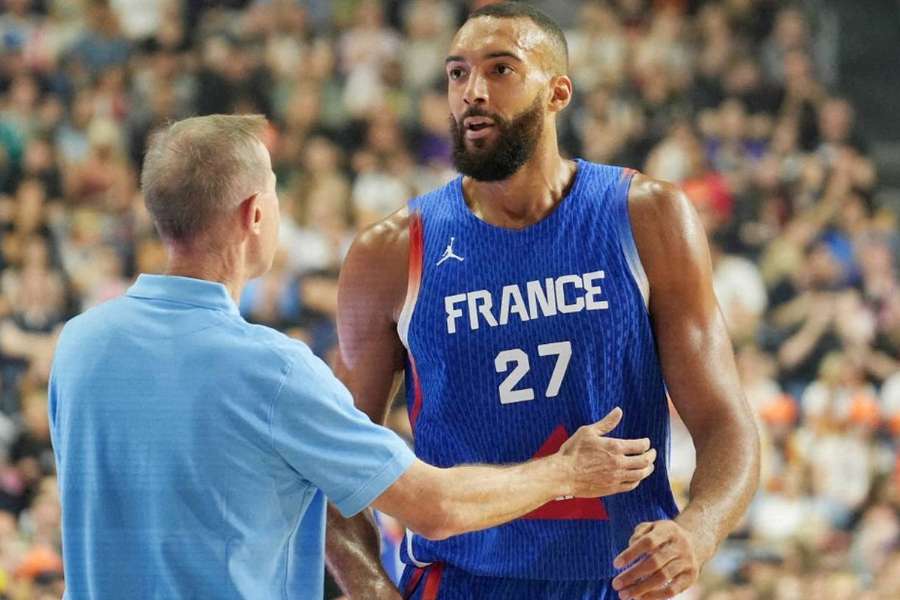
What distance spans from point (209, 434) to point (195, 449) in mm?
42

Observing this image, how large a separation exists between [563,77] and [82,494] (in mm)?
1869

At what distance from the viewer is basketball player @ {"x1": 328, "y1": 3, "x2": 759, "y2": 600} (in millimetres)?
3562

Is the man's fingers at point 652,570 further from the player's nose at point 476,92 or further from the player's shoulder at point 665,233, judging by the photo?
the player's nose at point 476,92

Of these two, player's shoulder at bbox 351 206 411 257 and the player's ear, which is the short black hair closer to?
the player's ear

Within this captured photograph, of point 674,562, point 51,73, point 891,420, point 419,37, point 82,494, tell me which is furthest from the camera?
point 419,37

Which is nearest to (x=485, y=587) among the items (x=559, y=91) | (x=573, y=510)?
(x=573, y=510)

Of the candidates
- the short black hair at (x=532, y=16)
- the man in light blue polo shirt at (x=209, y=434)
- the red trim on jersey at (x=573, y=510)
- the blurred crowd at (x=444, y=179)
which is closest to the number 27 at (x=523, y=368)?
the red trim on jersey at (x=573, y=510)

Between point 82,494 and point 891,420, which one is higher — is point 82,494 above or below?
above

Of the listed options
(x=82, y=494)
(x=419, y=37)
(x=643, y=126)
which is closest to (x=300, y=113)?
(x=419, y=37)

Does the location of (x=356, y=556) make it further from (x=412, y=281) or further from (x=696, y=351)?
(x=696, y=351)

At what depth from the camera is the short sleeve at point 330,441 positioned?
9.10ft

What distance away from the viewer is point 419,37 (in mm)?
11781

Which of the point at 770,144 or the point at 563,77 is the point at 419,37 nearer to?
the point at 770,144

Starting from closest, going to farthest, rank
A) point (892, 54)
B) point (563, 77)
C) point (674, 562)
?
1. point (674, 562)
2. point (563, 77)
3. point (892, 54)
